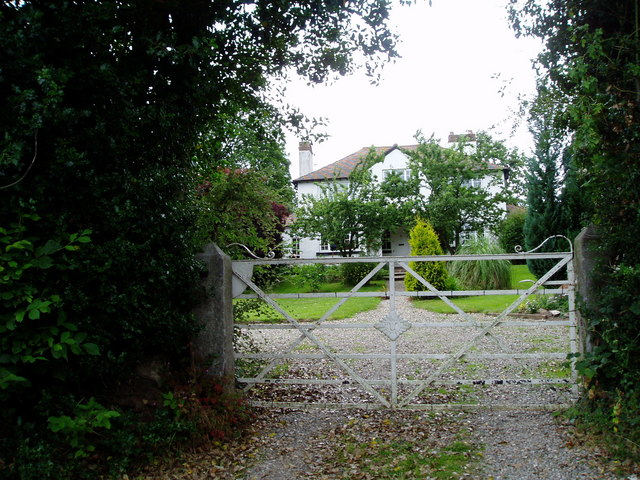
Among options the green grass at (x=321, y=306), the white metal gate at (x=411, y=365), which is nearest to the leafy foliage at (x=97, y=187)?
the white metal gate at (x=411, y=365)

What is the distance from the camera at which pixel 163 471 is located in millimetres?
Answer: 3721

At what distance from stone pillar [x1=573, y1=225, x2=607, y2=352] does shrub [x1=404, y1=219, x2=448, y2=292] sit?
926 cm

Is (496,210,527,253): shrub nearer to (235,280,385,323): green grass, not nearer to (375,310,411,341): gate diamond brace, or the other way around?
(235,280,385,323): green grass

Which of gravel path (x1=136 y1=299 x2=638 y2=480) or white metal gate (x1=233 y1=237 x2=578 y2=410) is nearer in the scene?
gravel path (x1=136 y1=299 x2=638 y2=480)

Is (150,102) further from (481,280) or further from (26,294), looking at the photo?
(481,280)

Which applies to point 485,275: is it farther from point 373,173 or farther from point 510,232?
point 373,173

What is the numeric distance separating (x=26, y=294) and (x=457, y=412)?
4089 millimetres

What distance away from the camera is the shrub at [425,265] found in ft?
47.2

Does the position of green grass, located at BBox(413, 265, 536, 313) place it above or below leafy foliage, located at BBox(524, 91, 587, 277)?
below

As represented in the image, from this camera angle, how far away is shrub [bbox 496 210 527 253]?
24280 mm

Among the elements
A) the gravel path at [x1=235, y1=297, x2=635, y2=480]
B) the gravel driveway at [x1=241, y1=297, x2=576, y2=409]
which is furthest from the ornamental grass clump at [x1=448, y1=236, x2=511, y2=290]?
the gravel path at [x1=235, y1=297, x2=635, y2=480]

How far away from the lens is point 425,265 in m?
14.7

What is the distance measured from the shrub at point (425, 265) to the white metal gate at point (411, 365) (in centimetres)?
540

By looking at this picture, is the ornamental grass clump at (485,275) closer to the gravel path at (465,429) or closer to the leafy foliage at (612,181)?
the gravel path at (465,429)
